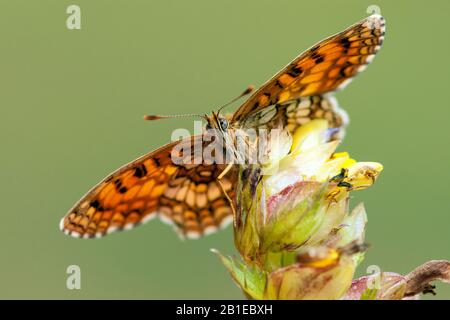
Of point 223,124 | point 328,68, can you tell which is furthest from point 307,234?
point 328,68

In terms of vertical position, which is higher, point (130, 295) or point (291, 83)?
point (291, 83)

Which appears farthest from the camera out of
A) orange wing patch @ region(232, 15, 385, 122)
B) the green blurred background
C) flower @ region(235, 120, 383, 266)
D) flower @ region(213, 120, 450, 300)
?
the green blurred background

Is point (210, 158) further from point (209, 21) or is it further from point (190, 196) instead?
point (209, 21)

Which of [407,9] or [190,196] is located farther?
[407,9]

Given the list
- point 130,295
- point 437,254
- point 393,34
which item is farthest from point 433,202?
point 130,295

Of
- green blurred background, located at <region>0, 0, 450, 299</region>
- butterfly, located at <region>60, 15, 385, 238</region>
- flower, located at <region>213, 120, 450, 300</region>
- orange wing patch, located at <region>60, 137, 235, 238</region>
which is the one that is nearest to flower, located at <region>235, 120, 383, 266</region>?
flower, located at <region>213, 120, 450, 300</region>

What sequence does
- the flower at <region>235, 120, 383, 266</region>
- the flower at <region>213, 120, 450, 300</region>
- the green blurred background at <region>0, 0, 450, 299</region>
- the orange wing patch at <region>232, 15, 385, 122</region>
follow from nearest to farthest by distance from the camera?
the flower at <region>213, 120, 450, 300</region>, the flower at <region>235, 120, 383, 266</region>, the orange wing patch at <region>232, 15, 385, 122</region>, the green blurred background at <region>0, 0, 450, 299</region>

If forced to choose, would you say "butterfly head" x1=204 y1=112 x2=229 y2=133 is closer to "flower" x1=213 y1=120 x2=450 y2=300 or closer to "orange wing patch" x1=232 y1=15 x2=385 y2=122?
"orange wing patch" x1=232 y1=15 x2=385 y2=122

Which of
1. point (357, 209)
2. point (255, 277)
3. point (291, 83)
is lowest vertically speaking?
point (255, 277)
